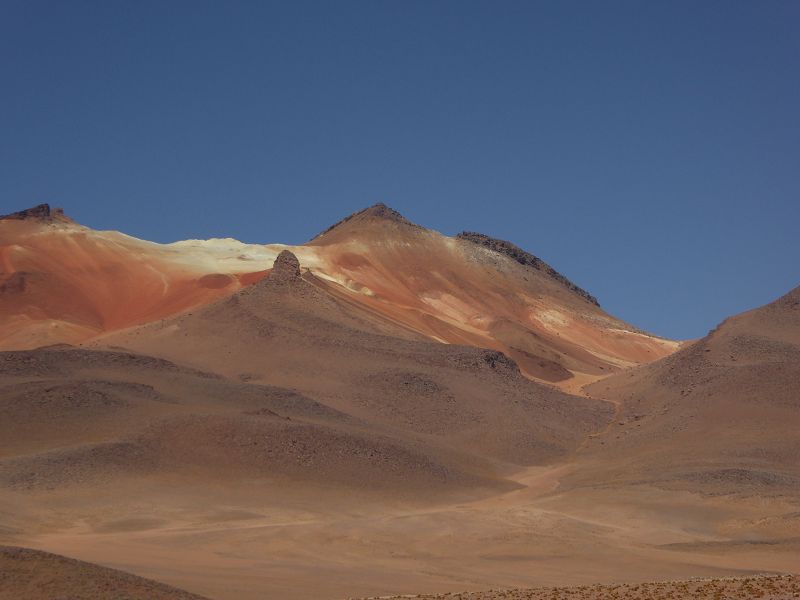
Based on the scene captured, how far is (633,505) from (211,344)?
138 ft

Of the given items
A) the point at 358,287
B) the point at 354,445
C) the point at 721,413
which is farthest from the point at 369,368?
the point at 358,287

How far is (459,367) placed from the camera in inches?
3558

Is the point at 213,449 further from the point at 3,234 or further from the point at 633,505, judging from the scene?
the point at 3,234

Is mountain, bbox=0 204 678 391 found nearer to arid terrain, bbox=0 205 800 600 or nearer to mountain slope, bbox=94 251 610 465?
arid terrain, bbox=0 205 800 600

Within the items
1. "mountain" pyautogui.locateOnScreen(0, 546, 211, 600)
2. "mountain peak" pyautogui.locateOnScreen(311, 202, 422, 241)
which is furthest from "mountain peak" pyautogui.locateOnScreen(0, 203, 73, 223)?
"mountain" pyautogui.locateOnScreen(0, 546, 211, 600)

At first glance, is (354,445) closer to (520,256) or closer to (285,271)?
(285,271)

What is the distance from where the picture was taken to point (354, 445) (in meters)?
62.6

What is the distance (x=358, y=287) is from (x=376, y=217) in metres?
35.3

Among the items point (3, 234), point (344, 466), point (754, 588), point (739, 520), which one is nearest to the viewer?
point (754, 588)

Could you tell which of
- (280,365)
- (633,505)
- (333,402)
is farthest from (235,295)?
(633,505)

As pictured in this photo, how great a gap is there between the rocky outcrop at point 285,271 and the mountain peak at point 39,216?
157 ft

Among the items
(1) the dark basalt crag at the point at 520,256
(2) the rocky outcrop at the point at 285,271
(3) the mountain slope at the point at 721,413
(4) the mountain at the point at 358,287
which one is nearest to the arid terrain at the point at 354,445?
(3) the mountain slope at the point at 721,413

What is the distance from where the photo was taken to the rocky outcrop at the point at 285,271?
325 feet

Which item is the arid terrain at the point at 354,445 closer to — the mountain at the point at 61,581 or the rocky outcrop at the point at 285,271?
the mountain at the point at 61,581
